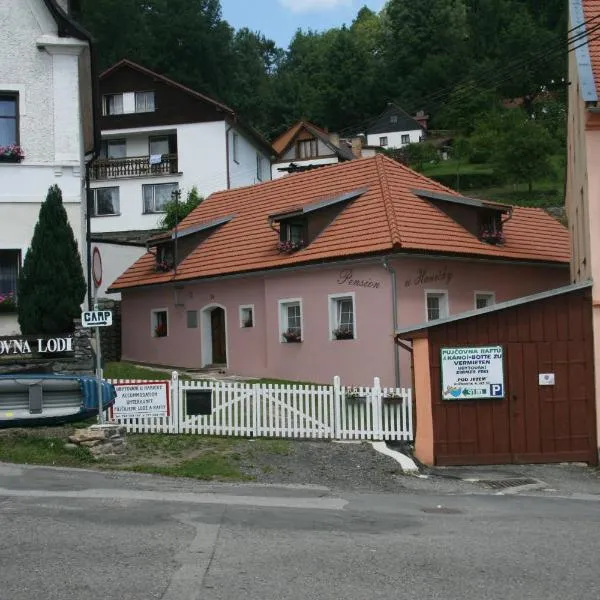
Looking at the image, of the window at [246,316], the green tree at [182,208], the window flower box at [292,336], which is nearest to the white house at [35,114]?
the window flower box at [292,336]

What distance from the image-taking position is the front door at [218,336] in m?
27.9

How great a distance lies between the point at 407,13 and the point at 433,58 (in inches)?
416

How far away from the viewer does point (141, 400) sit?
16.9m

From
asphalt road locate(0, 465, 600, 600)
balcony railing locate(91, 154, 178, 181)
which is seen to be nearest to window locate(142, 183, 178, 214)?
balcony railing locate(91, 154, 178, 181)

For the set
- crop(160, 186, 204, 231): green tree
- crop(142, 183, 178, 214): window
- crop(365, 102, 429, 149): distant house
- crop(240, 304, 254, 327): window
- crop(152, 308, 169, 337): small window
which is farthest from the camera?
crop(365, 102, 429, 149): distant house

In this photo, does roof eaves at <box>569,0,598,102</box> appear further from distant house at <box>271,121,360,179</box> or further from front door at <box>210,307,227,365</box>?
distant house at <box>271,121,360,179</box>

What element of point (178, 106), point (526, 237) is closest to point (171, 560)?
point (526, 237)

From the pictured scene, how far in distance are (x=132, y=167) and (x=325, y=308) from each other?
2982cm

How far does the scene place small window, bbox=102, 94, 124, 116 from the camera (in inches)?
2109

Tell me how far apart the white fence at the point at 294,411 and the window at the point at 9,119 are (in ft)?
24.3

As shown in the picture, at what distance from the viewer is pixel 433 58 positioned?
88.7 metres

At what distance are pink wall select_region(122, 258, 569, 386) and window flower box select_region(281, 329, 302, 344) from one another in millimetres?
164

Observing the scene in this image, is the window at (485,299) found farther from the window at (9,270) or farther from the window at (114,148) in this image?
the window at (114,148)

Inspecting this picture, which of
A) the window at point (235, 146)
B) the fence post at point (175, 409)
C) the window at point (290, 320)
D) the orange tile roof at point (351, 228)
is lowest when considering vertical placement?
the fence post at point (175, 409)
